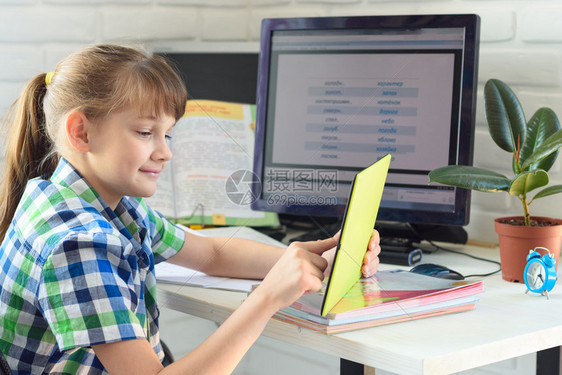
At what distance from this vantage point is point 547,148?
94cm

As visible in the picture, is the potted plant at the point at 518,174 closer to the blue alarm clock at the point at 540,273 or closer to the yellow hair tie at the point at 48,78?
the blue alarm clock at the point at 540,273

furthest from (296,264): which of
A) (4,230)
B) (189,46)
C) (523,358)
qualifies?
(189,46)

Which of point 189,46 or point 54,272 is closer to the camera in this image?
point 54,272

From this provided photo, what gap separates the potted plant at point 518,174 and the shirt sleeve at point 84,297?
0.48m

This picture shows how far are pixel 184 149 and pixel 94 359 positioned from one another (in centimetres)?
64

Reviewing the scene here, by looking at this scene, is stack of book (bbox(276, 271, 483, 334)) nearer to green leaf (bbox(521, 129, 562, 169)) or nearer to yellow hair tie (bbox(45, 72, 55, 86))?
green leaf (bbox(521, 129, 562, 169))

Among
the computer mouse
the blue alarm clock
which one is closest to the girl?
the computer mouse

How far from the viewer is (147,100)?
903 mm

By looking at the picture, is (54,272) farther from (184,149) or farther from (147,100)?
(184,149)

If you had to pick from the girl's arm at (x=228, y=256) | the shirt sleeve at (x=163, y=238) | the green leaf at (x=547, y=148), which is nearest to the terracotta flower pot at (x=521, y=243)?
the green leaf at (x=547, y=148)

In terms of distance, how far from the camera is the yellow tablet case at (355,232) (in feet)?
2.30

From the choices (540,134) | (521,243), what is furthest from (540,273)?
(540,134)

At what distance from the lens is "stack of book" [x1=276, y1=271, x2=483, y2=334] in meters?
0.79

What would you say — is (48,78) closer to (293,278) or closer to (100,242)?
(100,242)
